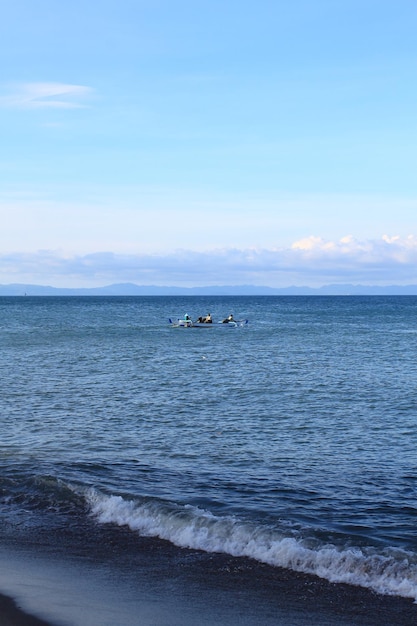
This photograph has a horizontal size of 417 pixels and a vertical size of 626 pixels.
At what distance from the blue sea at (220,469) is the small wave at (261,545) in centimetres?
4

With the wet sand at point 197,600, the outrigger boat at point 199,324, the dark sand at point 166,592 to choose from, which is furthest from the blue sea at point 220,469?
the outrigger boat at point 199,324

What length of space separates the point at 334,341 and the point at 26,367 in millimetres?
35458

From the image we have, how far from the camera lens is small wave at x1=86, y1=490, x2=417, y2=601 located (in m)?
13.3

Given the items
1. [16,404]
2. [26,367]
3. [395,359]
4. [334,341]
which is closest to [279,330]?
[334,341]

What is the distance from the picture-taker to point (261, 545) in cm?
1470

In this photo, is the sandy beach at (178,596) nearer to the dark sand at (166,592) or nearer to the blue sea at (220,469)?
the dark sand at (166,592)

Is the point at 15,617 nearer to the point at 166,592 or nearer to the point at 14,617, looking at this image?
the point at 14,617

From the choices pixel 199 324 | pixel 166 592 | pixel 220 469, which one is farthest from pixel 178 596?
pixel 199 324

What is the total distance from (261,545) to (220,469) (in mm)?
6406

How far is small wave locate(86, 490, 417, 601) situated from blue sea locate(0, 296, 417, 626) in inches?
1.4

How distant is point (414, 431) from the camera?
85.9ft

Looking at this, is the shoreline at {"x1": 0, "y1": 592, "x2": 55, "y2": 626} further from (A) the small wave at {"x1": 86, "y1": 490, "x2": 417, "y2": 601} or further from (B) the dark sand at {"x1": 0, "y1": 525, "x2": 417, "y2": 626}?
(A) the small wave at {"x1": 86, "y1": 490, "x2": 417, "y2": 601}

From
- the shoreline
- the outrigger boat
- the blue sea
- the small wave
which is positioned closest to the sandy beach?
the shoreline

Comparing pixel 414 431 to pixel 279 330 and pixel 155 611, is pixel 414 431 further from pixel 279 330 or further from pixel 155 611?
pixel 279 330
